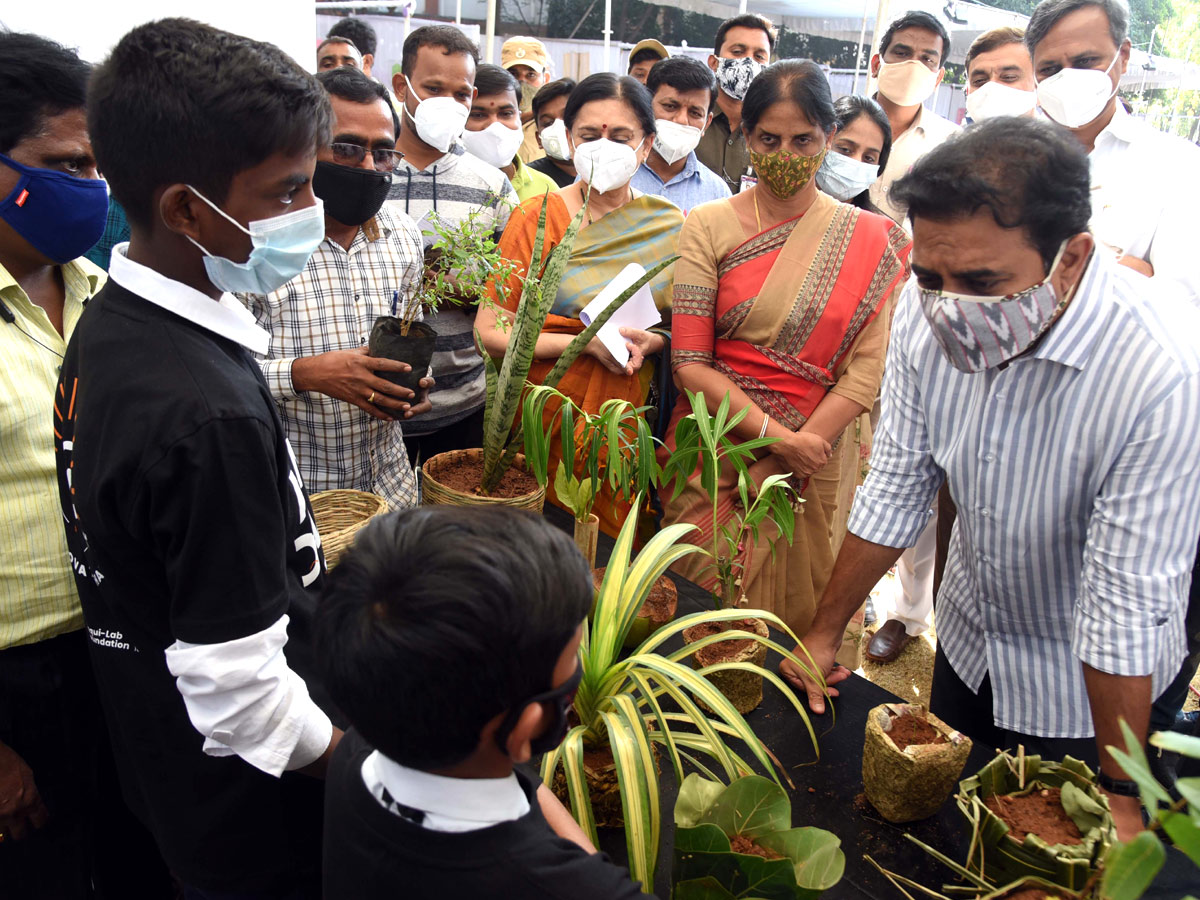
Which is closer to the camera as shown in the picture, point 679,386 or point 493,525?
point 493,525

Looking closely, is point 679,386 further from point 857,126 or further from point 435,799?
point 435,799

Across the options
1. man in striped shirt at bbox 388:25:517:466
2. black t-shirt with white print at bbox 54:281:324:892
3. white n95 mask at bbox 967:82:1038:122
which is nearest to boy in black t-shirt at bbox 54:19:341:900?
black t-shirt with white print at bbox 54:281:324:892

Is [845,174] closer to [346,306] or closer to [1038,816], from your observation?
[346,306]

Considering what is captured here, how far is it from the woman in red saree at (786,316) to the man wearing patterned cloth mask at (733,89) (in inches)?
56.4

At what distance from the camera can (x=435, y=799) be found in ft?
2.52

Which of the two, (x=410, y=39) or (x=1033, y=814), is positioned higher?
(x=410, y=39)

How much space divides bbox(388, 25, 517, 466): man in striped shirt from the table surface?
4.24 feet

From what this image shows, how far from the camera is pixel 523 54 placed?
4.73 meters

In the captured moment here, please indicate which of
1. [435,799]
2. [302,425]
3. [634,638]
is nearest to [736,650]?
[634,638]

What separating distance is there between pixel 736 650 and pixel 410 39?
8.03 feet

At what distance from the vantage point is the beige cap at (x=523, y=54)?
470 centimetres

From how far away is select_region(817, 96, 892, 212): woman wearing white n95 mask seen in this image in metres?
2.86

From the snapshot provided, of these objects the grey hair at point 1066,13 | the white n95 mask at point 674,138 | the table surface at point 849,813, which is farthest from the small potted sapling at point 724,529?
the grey hair at point 1066,13

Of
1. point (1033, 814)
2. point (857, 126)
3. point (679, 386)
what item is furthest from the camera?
point (857, 126)
